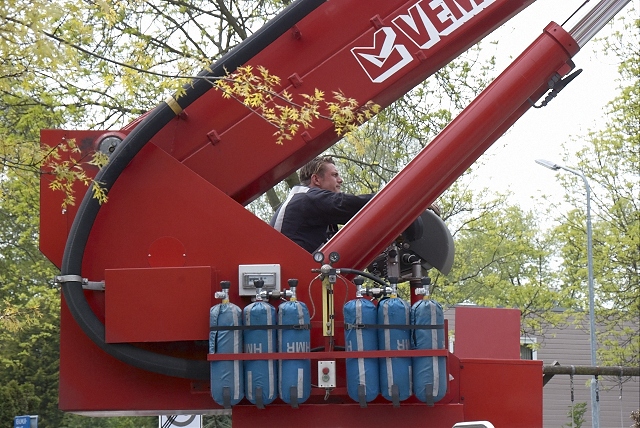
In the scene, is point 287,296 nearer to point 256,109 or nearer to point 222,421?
point 256,109

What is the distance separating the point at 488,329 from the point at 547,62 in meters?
1.53

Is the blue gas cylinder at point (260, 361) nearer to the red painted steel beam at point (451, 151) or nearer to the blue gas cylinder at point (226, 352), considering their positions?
the blue gas cylinder at point (226, 352)

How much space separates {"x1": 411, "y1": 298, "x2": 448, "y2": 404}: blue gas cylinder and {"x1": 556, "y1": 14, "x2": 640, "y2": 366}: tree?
19640mm

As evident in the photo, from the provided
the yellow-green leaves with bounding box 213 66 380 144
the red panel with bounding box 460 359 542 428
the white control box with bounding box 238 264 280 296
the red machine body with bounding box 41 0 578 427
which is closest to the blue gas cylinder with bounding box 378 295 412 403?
the red machine body with bounding box 41 0 578 427

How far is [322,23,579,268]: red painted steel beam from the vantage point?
16.0 ft

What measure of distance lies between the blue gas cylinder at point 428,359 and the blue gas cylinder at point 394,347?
0.04 m

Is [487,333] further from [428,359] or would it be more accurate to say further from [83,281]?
[83,281]

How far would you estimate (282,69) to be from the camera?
17.3 ft

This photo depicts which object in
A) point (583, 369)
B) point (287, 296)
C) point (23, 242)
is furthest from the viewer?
point (23, 242)

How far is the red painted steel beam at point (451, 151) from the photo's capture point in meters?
4.88

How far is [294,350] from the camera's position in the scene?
442 centimetres

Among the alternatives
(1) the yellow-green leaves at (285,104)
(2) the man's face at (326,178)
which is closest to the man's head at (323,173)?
(2) the man's face at (326,178)

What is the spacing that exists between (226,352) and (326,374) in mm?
493

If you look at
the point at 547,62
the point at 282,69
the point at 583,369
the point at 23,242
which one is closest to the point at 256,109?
the point at 282,69
